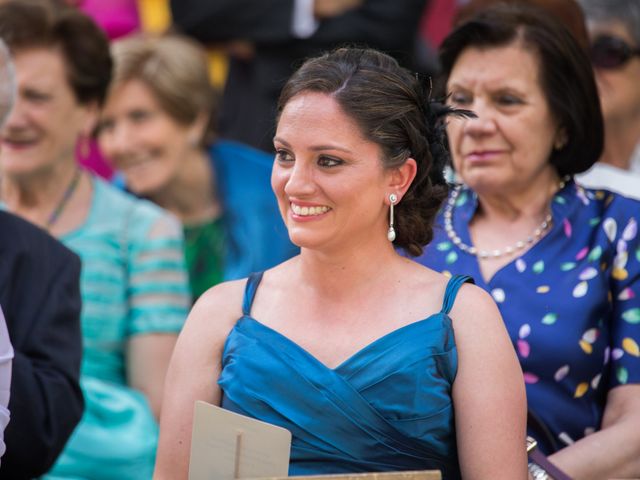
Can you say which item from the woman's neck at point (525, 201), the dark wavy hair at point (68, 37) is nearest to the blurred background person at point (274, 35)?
the dark wavy hair at point (68, 37)

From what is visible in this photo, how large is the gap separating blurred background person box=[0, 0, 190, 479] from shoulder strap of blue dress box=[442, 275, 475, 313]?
5.03 feet

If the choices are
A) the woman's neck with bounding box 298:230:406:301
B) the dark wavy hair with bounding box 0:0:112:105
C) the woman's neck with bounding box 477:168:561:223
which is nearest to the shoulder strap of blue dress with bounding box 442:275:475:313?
the woman's neck with bounding box 298:230:406:301

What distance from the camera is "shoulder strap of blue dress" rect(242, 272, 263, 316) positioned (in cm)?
291

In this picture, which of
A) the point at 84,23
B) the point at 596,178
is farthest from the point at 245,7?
the point at 596,178

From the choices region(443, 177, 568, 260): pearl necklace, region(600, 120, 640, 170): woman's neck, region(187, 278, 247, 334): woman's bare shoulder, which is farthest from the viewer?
region(600, 120, 640, 170): woman's neck

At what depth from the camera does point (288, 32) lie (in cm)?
558

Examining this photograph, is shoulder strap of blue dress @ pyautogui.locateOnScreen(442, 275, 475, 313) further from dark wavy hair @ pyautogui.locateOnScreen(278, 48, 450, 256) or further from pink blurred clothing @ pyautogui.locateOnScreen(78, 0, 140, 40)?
pink blurred clothing @ pyautogui.locateOnScreen(78, 0, 140, 40)

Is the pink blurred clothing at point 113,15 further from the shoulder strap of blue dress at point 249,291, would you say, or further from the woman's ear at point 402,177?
the woman's ear at point 402,177

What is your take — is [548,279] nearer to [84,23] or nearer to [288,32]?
[84,23]

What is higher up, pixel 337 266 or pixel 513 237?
pixel 513 237

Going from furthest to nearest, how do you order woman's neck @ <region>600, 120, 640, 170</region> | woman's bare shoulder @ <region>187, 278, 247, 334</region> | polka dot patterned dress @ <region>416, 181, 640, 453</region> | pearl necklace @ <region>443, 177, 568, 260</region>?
woman's neck @ <region>600, 120, 640, 170</region> < pearl necklace @ <region>443, 177, 568, 260</region> < polka dot patterned dress @ <region>416, 181, 640, 453</region> < woman's bare shoulder @ <region>187, 278, 247, 334</region>

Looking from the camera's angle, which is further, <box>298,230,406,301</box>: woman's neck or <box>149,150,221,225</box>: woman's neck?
<box>149,150,221,225</box>: woman's neck

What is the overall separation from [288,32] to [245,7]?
0.30 metres

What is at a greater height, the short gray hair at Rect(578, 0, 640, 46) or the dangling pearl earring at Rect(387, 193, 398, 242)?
the short gray hair at Rect(578, 0, 640, 46)
